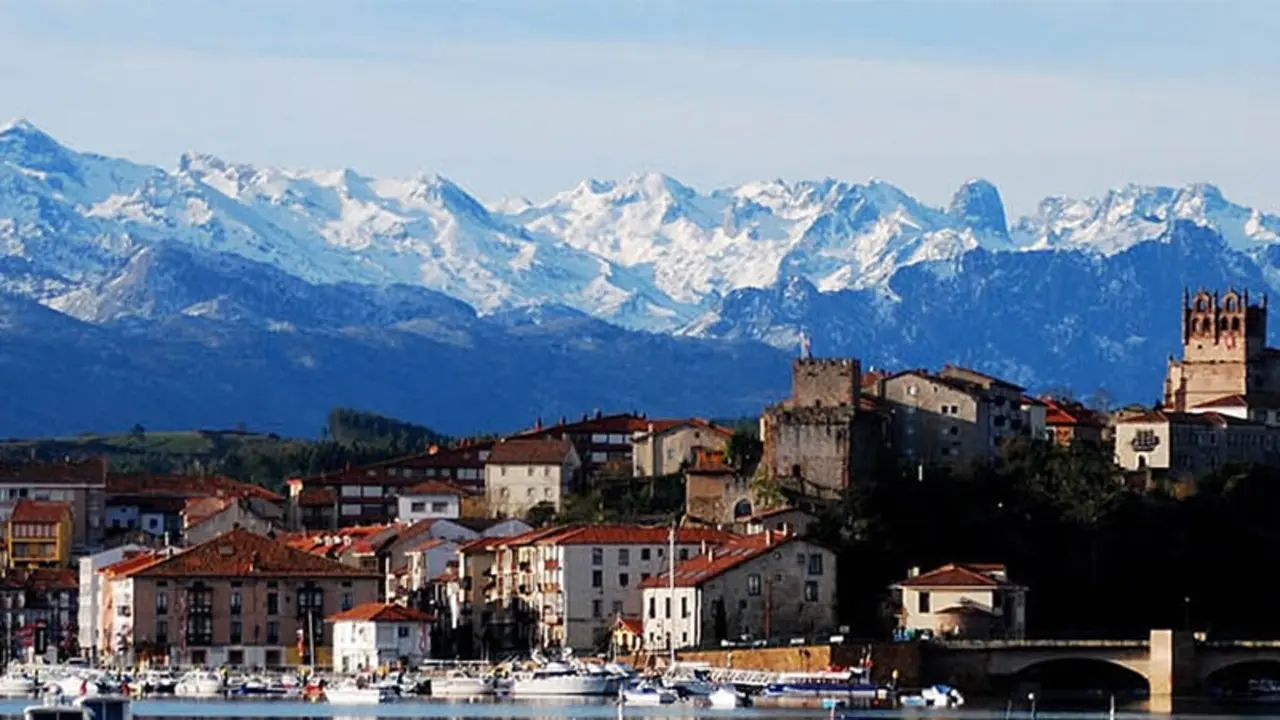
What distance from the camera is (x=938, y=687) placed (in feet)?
413

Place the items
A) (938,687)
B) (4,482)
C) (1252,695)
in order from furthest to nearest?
(4,482)
(1252,695)
(938,687)

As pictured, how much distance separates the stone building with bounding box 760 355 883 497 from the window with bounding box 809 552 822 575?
10.4 m

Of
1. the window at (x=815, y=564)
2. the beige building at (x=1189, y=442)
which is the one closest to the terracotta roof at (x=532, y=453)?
the beige building at (x=1189, y=442)

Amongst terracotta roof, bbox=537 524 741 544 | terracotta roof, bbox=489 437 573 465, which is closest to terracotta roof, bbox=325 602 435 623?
terracotta roof, bbox=537 524 741 544

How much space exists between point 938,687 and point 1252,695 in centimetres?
1589

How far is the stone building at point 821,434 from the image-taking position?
146 m

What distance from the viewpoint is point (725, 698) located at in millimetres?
120875

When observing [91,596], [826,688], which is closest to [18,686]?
[91,596]

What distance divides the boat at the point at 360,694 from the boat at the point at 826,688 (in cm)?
1310

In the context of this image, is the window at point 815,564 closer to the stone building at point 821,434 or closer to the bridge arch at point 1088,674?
the bridge arch at point 1088,674

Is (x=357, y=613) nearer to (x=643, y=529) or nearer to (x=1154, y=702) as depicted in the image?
(x=643, y=529)

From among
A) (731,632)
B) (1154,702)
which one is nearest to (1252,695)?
(1154,702)

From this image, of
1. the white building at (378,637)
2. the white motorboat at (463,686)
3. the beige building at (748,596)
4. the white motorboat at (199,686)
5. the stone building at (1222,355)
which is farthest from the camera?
the stone building at (1222,355)

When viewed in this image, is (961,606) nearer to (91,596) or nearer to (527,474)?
(91,596)
